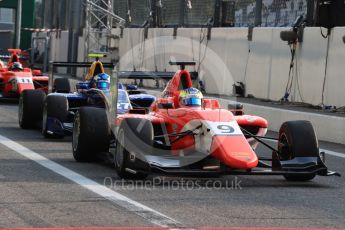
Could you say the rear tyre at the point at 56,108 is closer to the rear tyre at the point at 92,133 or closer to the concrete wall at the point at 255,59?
the rear tyre at the point at 92,133

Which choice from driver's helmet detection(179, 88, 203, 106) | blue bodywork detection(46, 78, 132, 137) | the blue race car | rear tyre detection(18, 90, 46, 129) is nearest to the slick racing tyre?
driver's helmet detection(179, 88, 203, 106)

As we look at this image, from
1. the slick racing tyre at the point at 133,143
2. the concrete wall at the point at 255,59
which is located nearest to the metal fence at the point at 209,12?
the concrete wall at the point at 255,59

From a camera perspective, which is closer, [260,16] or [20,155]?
[20,155]

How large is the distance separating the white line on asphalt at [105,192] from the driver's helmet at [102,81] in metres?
2.25

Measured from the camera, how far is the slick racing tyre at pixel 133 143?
10.4m

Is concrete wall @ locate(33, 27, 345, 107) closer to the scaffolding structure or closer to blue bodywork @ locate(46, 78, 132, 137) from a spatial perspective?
the scaffolding structure

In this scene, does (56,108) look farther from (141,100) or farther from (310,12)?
(310,12)

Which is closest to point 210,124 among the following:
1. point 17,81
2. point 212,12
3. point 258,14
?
point 17,81

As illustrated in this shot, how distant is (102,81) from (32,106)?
1524 millimetres

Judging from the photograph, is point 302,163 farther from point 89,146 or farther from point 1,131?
point 1,131

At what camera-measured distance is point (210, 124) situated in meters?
10.6

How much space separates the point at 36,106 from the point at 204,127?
647 cm

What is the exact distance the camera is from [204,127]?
10648 millimetres

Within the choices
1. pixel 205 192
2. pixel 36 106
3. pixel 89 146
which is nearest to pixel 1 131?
pixel 36 106
